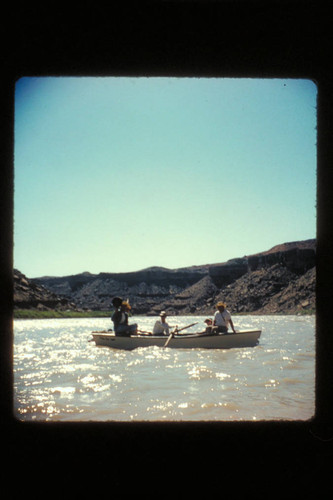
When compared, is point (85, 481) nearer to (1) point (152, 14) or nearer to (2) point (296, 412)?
(1) point (152, 14)

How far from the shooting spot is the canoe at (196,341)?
16141mm

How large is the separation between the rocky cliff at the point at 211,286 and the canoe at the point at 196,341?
7839cm

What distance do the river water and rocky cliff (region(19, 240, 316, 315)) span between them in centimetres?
8059

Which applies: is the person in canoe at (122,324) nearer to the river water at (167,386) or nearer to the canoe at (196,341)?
the canoe at (196,341)

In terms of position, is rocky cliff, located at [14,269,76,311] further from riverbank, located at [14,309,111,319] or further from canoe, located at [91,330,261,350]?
canoe, located at [91,330,261,350]

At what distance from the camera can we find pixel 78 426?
212 cm

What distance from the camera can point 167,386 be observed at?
9.73m

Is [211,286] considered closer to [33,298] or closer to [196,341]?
[33,298]

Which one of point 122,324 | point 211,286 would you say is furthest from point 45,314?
point 122,324

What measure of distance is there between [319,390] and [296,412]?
528cm

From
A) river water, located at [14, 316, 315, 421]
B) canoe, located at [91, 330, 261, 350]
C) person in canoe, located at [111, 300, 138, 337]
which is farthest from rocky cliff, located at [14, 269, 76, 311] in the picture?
river water, located at [14, 316, 315, 421]

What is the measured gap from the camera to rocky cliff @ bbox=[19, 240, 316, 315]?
12225 centimetres

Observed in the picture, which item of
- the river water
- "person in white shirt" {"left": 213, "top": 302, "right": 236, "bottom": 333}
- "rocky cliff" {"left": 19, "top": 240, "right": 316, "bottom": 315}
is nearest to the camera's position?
the river water

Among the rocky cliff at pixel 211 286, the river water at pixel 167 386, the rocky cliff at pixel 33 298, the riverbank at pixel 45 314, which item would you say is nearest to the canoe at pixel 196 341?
the river water at pixel 167 386
